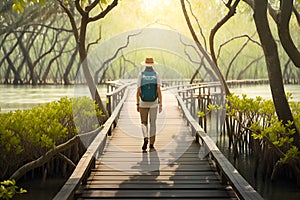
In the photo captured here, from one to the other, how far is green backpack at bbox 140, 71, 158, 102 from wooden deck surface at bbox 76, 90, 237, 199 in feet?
3.13

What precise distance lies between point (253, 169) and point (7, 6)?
16261 millimetres

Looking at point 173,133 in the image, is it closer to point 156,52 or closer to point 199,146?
point 199,146

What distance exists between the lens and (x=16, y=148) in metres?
7.48

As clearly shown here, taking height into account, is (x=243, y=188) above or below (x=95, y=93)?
below

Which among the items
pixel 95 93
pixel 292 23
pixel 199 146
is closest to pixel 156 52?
pixel 292 23

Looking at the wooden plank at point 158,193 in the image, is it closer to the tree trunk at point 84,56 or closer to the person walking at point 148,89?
the person walking at point 148,89

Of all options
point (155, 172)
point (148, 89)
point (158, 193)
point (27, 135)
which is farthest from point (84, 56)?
point (158, 193)

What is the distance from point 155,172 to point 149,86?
1.30 metres

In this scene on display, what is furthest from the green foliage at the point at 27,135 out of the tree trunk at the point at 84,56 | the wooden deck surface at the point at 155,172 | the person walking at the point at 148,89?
the tree trunk at the point at 84,56

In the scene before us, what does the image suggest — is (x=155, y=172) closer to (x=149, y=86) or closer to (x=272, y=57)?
(x=149, y=86)

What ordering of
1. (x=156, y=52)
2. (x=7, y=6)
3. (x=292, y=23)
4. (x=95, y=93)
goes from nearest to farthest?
(x=95, y=93) → (x=7, y=6) → (x=292, y=23) → (x=156, y=52)

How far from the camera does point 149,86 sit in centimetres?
723

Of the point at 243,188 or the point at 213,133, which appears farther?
the point at 213,133

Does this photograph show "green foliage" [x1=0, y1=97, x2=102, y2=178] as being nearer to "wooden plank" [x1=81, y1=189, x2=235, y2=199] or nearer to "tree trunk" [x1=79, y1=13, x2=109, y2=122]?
"wooden plank" [x1=81, y1=189, x2=235, y2=199]
